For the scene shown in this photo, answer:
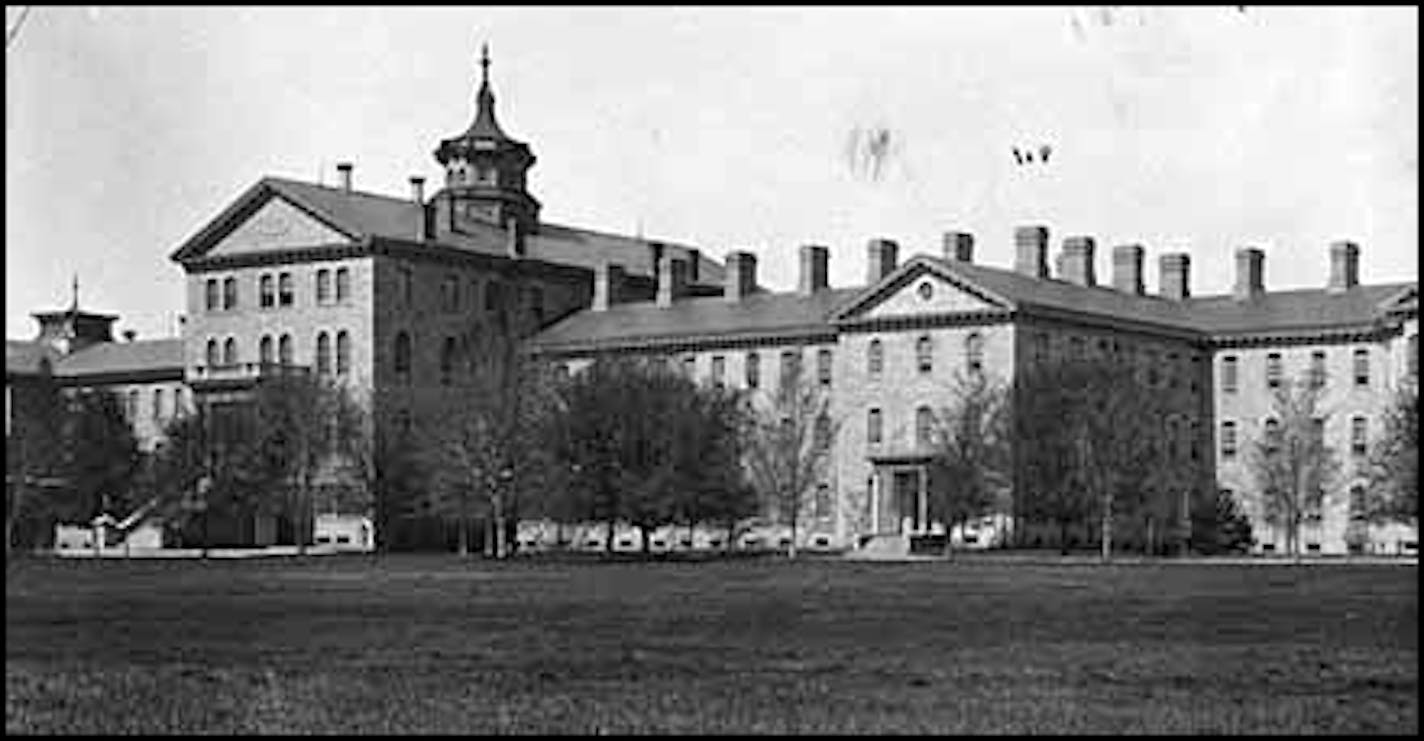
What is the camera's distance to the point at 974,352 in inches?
3939

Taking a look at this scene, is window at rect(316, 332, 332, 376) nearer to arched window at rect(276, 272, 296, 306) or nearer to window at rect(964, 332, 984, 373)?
arched window at rect(276, 272, 296, 306)

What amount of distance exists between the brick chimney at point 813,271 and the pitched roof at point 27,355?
1310 inches

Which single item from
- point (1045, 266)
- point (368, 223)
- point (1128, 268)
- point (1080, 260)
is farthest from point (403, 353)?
point (1128, 268)

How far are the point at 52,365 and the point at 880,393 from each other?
41550 millimetres

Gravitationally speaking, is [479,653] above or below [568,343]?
below

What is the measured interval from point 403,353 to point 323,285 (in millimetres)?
3981

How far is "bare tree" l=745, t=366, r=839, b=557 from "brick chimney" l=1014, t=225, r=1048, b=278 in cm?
891

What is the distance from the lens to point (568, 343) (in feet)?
372

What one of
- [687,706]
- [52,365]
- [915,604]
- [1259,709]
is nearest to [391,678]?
[687,706]

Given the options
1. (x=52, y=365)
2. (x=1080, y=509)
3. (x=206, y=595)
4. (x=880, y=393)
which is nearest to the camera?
(x=206, y=595)

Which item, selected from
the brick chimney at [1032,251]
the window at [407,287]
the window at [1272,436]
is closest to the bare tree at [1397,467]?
the window at [1272,436]

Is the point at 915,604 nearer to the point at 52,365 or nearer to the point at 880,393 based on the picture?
the point at 880,393

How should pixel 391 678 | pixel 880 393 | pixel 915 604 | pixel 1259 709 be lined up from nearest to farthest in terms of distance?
pixel 1259 709, pixel 391 678, pixel 915 604, pixel 880 393

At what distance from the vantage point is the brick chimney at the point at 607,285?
388 feet
